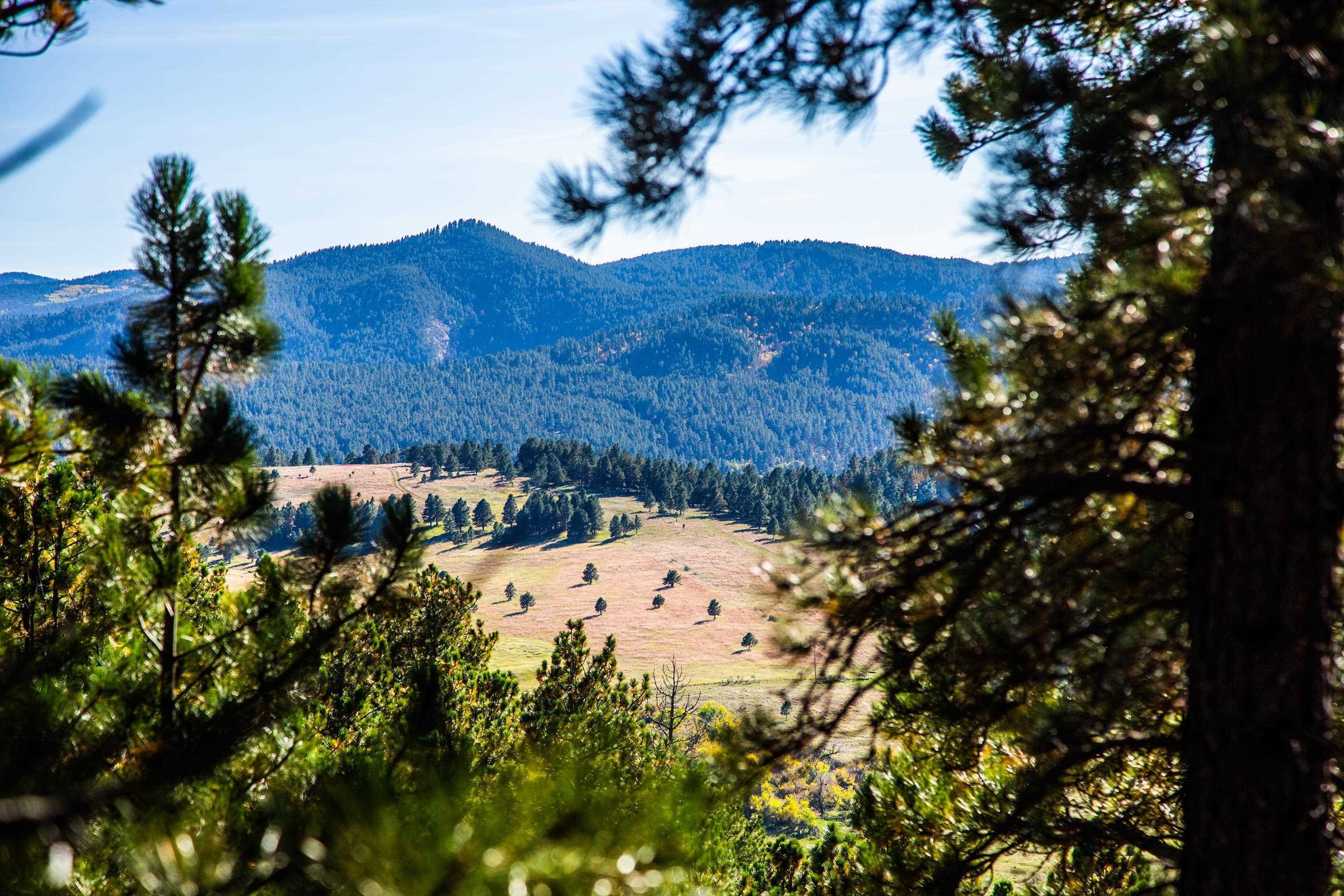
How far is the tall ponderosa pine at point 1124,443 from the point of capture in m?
2.86

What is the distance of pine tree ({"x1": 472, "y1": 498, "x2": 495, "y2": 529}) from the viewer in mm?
117938

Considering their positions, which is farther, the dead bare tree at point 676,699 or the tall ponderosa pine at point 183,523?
the dead bare tree at point 676,699

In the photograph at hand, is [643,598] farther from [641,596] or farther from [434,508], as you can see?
[434,508]

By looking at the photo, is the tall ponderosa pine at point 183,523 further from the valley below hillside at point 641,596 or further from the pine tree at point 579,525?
the pine tree at point 579,525

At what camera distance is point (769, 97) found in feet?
15.0

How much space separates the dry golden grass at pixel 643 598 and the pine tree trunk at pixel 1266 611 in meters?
53.6

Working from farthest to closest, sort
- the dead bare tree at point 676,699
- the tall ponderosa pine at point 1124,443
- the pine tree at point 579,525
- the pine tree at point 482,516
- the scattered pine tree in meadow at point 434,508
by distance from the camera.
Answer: the pine tree at point 579,525, the pine tree at point 482,516, the scattered pine tree in meadow at point 434,508, the dead bare tree at point 676,699, the tall ponderosa pine at point 1124,443

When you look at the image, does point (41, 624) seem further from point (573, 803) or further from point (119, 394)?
point (573, 803)

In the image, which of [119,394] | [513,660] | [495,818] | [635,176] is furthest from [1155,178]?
[513,660]

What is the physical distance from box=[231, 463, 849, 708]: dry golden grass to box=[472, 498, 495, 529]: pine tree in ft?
25.6

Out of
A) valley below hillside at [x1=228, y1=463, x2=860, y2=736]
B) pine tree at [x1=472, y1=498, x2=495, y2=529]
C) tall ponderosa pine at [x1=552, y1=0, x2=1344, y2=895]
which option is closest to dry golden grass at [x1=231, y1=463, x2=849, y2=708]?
valley below hillside at [x1=228, y1=463, x2=860, y2=736]

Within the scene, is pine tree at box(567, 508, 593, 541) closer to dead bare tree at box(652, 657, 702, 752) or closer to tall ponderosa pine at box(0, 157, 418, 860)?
dead bare tree at box(652, 657, 702, 752)

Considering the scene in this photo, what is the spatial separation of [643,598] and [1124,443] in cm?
9542

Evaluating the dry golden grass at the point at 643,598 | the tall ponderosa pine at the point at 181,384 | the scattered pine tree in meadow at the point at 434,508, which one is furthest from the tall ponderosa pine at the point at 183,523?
the scattered pine tree in meadow at the point at 434,508
